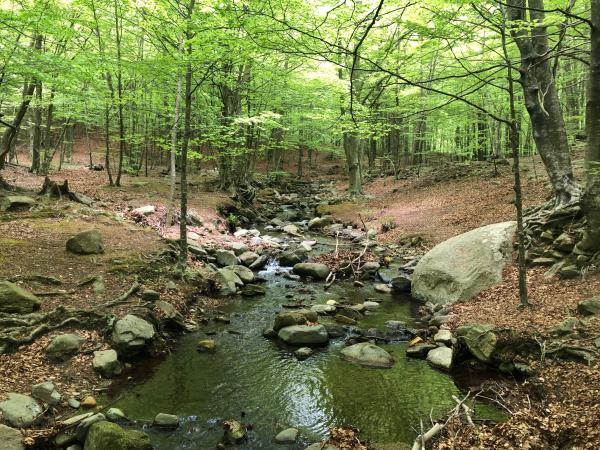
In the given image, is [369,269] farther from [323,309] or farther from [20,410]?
[20,410]

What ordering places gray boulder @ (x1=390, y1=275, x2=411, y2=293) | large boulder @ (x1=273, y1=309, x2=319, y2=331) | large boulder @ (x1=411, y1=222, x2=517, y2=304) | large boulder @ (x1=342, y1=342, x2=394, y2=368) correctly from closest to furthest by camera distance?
large boulder @ (x1=342, y1=342, x2=394, y2=368) < large boulder @ (x1=273, y1=309, x2=319, y2=331) < large boulder @ (x1=411, y1=222, x2=517, y2=304) < gray boulder @ (x1=390, y1=275, x2=411, y2=293)

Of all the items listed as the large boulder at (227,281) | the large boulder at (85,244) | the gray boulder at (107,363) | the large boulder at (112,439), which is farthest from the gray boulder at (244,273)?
the large boulder at (112,439)

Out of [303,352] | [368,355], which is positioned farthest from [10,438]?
[368,355]

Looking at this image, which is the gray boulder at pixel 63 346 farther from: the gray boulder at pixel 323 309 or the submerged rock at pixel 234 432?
the gray boulder at pixel 323 309

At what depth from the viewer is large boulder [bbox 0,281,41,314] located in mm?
6935

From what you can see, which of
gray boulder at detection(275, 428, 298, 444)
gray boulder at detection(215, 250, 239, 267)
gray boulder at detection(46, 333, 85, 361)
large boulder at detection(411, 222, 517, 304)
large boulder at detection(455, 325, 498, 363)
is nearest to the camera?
gray boulder at detection(275, 428, 298, 444)

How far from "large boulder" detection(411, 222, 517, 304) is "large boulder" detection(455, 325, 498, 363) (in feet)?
7.32

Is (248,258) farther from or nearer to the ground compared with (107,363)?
farther from the ground

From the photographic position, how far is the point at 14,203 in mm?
11969

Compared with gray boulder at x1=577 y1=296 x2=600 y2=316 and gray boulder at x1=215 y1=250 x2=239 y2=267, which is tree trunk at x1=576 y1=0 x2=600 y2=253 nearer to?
gray boulder at x1=577 y1=296 x2=600 y2=316

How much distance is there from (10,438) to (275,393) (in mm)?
3414

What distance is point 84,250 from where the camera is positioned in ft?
32.1

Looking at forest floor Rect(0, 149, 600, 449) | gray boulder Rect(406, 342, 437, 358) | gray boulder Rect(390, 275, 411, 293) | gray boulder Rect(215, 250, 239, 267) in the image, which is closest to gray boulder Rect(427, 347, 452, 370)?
gray boulder Rect(406, 342, 437, 358)

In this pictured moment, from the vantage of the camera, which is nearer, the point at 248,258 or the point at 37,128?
the point at 248,258
